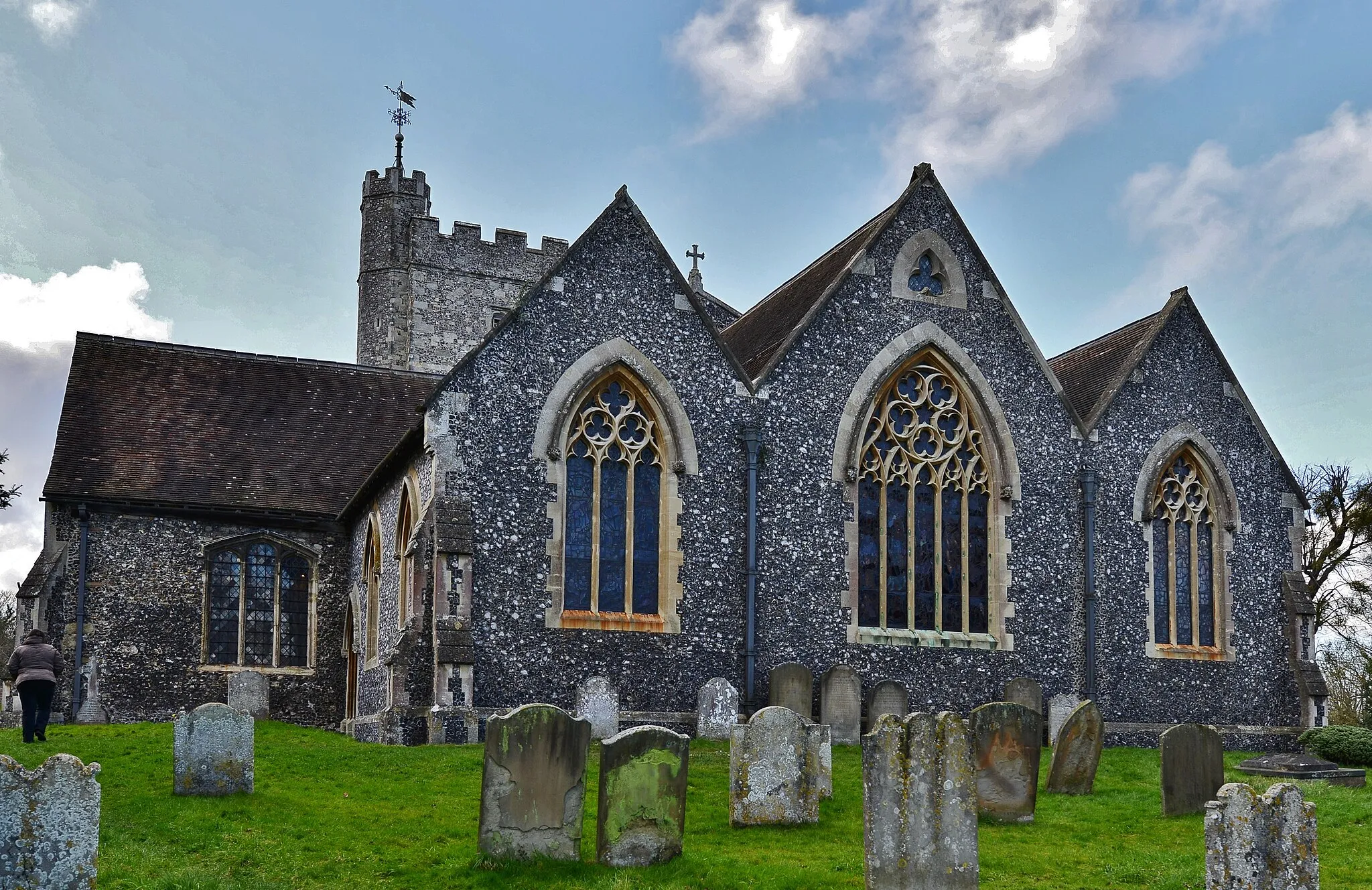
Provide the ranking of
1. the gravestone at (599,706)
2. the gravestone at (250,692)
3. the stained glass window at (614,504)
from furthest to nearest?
the gravestone at (250,692) < the stained glass window at (614,504) < the gravestone at (599,706)

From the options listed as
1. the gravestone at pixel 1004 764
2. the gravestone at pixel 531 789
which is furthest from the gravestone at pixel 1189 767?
the gravestone at pixel 531 789

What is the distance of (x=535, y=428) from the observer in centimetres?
1900

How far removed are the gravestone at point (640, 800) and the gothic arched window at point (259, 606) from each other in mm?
14626

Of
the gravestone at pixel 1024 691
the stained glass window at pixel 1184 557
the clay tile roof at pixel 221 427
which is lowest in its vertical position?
the gravestone at pixel 1024 691

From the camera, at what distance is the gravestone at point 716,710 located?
60.7 ft

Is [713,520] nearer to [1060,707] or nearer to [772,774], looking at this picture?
[1060,707]

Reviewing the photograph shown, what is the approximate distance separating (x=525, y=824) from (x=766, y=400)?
10848mm

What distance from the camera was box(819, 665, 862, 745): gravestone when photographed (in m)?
19.1

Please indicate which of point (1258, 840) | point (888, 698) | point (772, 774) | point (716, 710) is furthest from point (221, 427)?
point (1258, 840)

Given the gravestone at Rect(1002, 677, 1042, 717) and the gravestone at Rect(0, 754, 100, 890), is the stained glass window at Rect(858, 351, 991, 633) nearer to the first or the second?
the gravestone at Rect(1002, 677, 1042, 717)

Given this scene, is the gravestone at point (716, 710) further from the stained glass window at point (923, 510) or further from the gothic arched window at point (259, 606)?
the gothic arched window at point (259, 606)

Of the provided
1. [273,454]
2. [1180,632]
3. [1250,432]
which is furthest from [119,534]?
[1250,432]

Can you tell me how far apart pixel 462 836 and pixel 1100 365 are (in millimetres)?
16381

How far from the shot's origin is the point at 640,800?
1061cm
